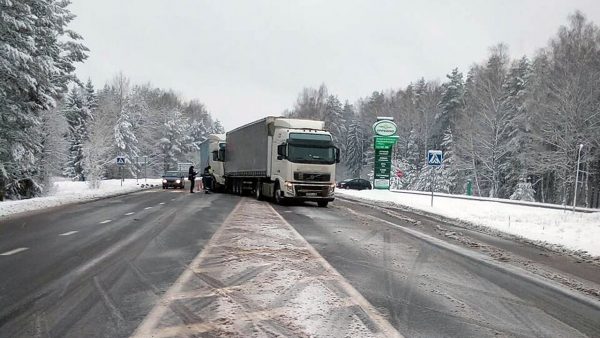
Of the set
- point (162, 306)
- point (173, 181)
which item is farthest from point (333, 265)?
point (173, 181)

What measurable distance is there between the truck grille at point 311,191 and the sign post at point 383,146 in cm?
1821

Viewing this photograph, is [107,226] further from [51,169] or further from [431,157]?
[51,169]

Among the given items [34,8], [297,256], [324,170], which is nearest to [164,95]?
[34,8]

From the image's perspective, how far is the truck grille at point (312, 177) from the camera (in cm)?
2097

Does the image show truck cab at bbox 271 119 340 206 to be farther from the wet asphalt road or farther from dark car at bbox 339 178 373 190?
dark car at bbox 339 178 373 190

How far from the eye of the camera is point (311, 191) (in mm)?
21109

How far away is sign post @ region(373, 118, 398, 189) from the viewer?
38562 mm

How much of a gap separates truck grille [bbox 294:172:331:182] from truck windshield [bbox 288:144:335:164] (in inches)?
22.6

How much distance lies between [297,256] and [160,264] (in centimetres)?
224

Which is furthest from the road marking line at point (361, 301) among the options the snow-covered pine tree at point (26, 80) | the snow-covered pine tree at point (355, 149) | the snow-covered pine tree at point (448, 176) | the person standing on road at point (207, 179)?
the snow-covered pine tree at point (355, 149)

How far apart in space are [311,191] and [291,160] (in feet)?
5.25

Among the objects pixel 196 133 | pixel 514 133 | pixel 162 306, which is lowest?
pixel 162 306

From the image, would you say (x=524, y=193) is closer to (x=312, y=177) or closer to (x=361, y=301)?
(x=312, y=177)

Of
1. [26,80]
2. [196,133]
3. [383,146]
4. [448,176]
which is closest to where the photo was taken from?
[26,80]
